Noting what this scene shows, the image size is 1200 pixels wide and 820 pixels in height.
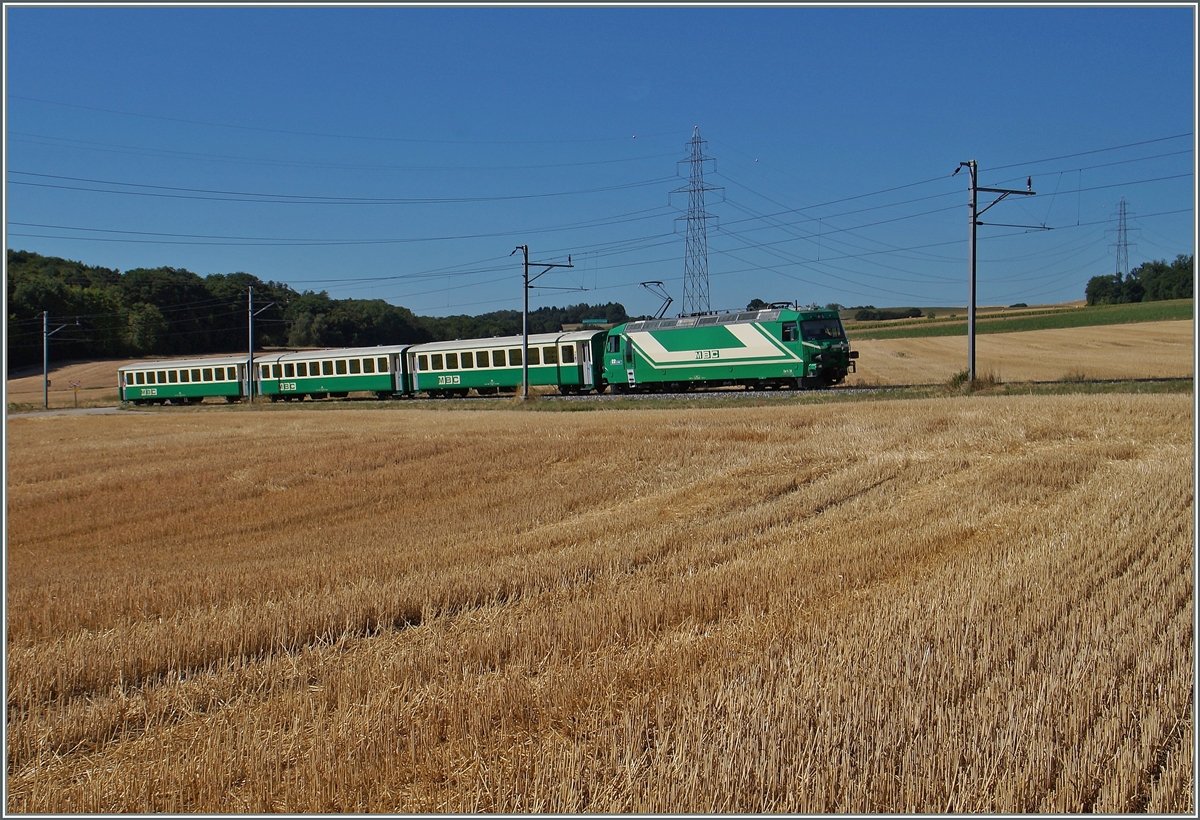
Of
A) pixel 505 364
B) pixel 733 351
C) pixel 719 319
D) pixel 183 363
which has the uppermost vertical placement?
pixel 719 319

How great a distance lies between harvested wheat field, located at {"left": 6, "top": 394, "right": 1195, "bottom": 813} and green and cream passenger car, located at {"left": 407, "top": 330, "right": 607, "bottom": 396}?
98.5 feet

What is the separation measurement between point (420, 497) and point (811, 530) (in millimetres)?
7380

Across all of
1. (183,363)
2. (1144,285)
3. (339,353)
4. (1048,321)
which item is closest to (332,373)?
(339,353)

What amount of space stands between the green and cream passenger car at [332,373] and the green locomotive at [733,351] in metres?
15.5

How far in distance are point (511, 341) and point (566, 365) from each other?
12.5 ft

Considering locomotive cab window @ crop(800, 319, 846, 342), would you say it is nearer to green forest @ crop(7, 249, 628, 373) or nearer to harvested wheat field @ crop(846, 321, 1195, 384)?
harvested wheat field @ crop(846, 321, 1195, 384)

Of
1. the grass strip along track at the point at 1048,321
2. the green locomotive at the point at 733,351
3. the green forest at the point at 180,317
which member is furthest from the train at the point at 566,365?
the grass strip along track at the point at 1048,321

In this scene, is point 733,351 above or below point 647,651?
above

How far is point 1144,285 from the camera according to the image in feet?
271

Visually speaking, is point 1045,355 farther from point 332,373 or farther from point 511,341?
point 332,373

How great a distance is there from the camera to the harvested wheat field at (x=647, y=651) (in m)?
3.92

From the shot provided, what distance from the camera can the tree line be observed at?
7800 cm

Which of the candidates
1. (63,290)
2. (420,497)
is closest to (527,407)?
(420,497)

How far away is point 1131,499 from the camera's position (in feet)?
32.1
